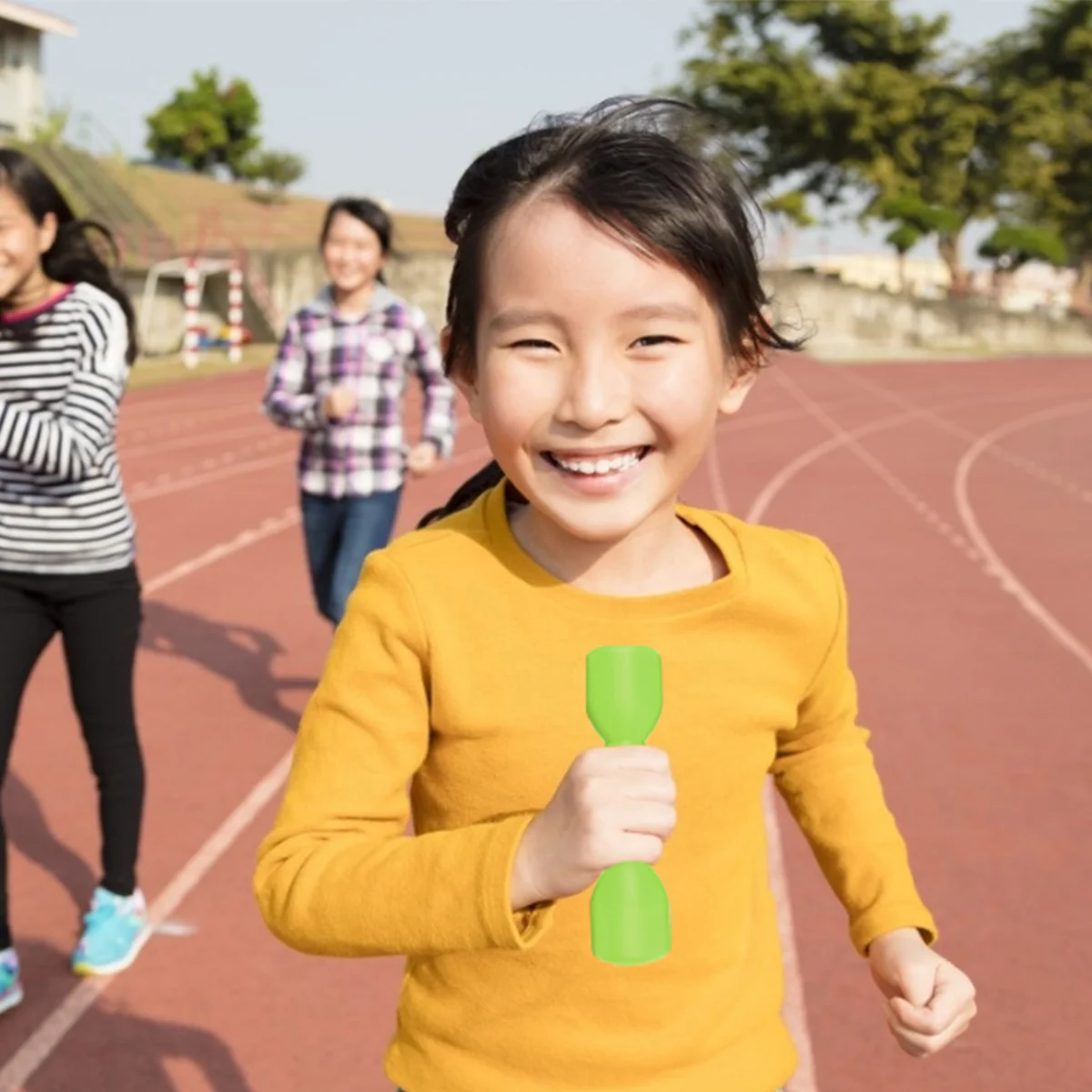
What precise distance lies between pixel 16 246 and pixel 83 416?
1.31 ft

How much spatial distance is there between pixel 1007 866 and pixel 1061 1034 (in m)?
0.94

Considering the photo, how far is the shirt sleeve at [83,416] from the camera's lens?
3.04 metres

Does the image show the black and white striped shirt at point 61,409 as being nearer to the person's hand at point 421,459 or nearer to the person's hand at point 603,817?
the person's hand at point 421,459

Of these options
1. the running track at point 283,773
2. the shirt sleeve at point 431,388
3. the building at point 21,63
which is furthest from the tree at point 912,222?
the shirt sleeve at point 431,388

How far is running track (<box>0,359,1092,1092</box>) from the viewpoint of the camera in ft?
10.6

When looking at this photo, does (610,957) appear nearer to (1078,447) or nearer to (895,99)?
(1078,447)

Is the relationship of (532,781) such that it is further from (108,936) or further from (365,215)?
(365,215)

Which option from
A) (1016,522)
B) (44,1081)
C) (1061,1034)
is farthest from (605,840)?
(1016,522)

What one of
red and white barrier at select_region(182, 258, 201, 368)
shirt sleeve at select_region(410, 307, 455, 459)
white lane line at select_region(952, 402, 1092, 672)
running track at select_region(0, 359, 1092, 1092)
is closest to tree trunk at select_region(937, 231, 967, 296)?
red and white barrier at select_region(182, 258, 201, 368)

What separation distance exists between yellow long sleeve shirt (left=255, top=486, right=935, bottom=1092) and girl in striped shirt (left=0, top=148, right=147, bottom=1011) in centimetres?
187

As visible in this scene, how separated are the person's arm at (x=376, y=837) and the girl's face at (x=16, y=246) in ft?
6.64

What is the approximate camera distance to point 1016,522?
414 inches

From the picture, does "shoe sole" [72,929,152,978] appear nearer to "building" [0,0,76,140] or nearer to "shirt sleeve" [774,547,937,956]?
"shirt sleeve" [774,547,937,956]

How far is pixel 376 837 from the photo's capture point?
140cm
